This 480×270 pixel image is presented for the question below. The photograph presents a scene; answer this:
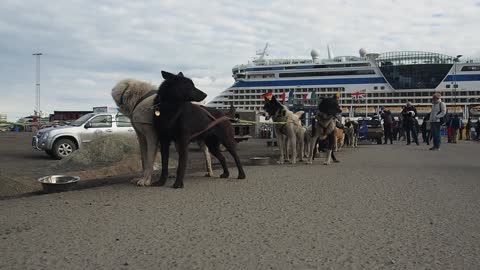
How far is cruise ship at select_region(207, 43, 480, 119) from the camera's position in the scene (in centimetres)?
7381

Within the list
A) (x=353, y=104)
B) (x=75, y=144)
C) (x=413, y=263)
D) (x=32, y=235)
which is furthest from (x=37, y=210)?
(x=353, y=104)

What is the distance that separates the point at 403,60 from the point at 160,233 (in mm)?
83703

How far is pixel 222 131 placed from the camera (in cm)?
832

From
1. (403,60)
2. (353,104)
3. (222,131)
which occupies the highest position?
(403,60)

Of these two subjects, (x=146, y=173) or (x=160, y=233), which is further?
(x=146, y=173)

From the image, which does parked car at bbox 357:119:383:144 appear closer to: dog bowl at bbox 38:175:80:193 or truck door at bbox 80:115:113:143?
truck door at bbox 80:115:113:143

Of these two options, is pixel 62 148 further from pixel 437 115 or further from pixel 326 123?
pixel 437 115

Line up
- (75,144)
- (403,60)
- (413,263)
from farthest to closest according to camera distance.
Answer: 1. (403,60)
2. (75,144)
3. (413,263)

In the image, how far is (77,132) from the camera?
16.3 metres

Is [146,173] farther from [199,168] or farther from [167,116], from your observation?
[199,168]

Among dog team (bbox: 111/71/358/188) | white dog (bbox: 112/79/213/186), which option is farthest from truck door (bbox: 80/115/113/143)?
white dog (bbox: 112/79/213/186)

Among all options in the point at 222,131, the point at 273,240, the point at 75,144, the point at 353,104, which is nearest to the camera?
the point at 273,240

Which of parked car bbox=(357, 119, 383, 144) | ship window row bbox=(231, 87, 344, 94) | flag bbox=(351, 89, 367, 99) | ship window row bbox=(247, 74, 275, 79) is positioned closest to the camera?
parked car bbox=(357, 119, 383, 144)

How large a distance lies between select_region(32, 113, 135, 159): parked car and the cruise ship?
2260 inches
